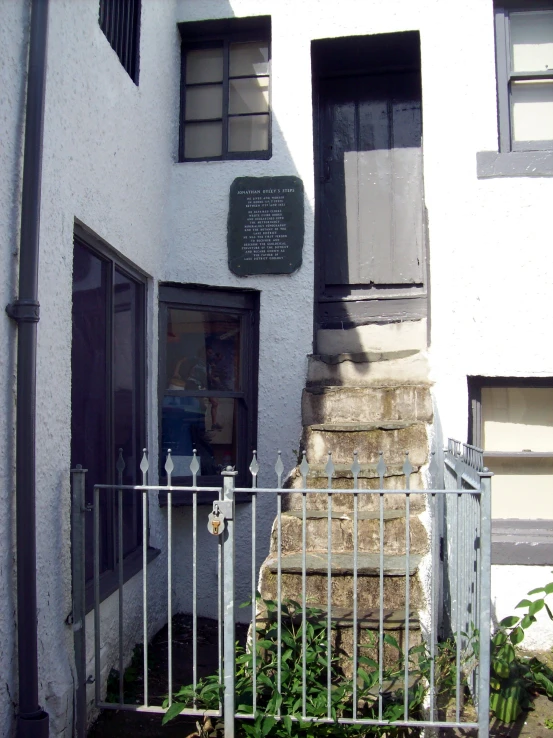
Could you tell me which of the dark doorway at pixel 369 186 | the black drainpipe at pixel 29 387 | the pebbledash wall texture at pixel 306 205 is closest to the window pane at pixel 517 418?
the pebbledash wall texture at pixel 306 205

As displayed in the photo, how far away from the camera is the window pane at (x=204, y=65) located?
6.02 meters

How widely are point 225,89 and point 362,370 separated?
2.59m

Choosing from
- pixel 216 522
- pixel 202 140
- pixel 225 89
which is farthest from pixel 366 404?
pixel 225 89

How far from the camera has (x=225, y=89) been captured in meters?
5.96

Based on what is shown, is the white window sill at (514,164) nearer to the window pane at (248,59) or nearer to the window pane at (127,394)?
the window pane at (248,59)

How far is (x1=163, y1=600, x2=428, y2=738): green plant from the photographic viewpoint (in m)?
Answer: 3.40

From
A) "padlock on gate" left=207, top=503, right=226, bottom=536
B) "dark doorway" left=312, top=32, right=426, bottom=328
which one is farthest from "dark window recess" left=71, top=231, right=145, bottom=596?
"dark doorway" left=312, top=32, right=426, bottom=328

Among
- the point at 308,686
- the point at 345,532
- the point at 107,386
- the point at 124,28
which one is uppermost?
the point at 124,28

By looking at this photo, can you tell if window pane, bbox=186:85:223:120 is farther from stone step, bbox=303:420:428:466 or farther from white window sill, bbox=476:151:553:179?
stone step, bbox=303:420:428:466

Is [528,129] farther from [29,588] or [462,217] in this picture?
[29,588]

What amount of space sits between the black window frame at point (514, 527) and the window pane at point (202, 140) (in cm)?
279

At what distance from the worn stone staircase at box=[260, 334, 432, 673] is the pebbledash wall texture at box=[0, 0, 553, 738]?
258 millimetres

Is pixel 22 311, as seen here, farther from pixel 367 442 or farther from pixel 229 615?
pixel 367 442

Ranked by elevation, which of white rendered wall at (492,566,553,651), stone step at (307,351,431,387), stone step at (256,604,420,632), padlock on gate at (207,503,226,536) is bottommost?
white rendered wall at (492,566,553,651)
